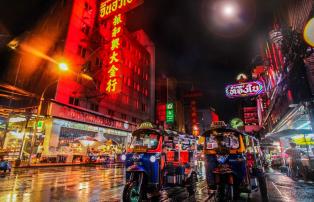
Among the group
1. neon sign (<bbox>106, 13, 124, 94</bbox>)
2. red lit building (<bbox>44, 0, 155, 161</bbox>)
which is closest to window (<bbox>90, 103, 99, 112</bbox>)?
red lit building (<bbox>44, 0, 155, 161</bbox>)

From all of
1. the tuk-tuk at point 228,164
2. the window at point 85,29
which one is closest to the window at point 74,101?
Result: the window at point 85,29

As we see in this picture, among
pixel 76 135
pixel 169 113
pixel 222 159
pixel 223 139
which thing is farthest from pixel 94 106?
pixel 222 159

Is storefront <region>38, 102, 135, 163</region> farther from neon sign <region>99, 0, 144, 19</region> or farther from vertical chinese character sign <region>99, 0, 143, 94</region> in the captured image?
neon sign <region>99, 0, 144, 19</region>

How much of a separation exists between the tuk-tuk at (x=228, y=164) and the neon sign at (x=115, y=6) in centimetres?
2323

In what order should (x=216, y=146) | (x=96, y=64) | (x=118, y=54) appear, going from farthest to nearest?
(x=96, y=64) → (x=118, y=54) → (x=216, y=146)

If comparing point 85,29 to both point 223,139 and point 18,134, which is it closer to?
point 18,134

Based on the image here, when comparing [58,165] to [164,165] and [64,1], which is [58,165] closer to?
[164,165]

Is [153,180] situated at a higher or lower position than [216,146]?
lower

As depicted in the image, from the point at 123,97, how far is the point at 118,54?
42.3ft

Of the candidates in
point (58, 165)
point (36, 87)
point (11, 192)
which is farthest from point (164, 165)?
point (36, 87)

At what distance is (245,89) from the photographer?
843 inches

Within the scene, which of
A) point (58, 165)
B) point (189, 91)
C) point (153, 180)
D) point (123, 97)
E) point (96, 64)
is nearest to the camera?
point (153, 180)

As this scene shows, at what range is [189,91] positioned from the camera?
77188 mm

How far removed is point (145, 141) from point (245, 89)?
684 inches
